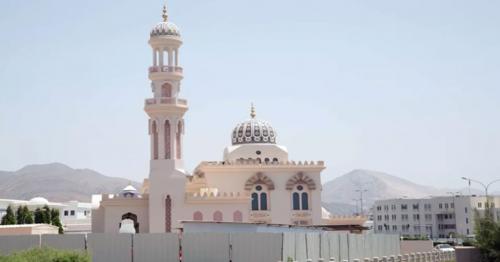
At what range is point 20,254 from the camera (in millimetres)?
21969

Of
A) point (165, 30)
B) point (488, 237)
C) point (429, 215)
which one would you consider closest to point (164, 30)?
point (165, 30)

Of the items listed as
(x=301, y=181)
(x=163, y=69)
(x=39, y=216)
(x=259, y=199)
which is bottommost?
(x=39, y=216)

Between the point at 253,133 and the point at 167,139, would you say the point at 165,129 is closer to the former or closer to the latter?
the point at 167,139

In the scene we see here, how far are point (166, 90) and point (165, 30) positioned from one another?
14.5 ft

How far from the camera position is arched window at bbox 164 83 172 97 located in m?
53.8

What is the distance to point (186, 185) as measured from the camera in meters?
53.1

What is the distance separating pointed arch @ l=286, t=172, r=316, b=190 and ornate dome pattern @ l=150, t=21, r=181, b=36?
14.0 meters

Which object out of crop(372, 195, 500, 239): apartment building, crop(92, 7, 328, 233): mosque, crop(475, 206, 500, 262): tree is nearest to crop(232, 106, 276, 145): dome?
crop(92, 7, 328, 233): mosque

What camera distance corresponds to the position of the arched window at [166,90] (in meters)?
53.8

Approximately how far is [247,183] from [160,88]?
982 cm

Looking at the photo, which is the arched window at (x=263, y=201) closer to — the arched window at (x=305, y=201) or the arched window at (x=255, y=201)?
the arched window at (x=255, y=201)

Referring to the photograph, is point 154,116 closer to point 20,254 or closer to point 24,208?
point 24,208

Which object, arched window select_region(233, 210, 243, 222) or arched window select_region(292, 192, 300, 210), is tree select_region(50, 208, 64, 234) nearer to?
arched window select_region(233, 210, 243, 222)

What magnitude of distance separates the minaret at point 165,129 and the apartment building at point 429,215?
209ft
